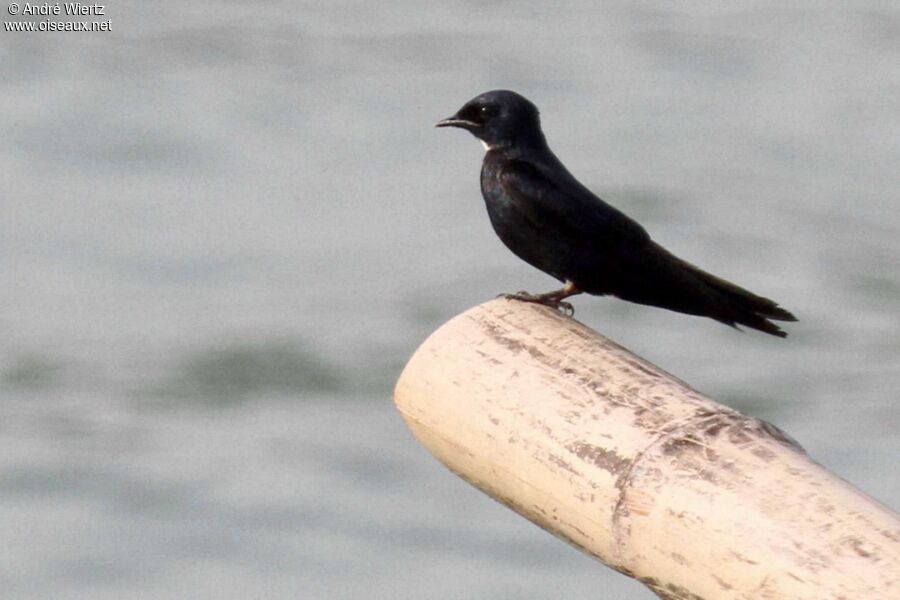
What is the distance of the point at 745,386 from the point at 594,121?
6.87 feet

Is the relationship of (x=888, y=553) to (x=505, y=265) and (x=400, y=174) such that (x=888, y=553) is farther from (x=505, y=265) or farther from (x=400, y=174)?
(x=400, y=174)

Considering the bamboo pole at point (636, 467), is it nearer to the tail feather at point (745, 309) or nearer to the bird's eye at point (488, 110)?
the tail feather at point (745, 309)

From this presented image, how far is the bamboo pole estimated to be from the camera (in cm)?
198

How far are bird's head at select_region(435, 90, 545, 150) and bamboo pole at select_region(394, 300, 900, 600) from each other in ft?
4.17

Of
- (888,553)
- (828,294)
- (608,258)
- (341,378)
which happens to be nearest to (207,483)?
(341,378)

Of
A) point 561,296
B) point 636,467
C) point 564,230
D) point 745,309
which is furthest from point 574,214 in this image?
point 636,467

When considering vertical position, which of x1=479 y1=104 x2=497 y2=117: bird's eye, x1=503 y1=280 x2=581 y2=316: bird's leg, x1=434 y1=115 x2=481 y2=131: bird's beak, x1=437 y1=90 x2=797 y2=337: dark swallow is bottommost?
x1=503 y1=280 x2=581 y2=316: bird's leg

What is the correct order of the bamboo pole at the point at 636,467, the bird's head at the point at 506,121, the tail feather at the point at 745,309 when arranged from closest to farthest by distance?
the bamboo pole at the point at 636,467 → the tail feather at the point at 745,309 → the bird's head at the point at 506,121

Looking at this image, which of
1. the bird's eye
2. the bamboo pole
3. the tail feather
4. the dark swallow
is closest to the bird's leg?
the dark swallow

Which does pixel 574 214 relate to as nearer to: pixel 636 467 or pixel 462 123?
pixel 462 123

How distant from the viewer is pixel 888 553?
192cm

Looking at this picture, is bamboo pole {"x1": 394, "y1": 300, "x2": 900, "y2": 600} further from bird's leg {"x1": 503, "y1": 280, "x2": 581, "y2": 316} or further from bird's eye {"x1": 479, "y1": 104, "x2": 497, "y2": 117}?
bird's eye {"x1": 479, "y1": 104, "x2": 497, "y2": 117}

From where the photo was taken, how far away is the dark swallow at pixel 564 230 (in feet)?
11.8

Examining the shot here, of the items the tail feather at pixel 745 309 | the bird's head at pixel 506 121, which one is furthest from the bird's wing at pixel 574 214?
the tail feather at pixel 745 309
